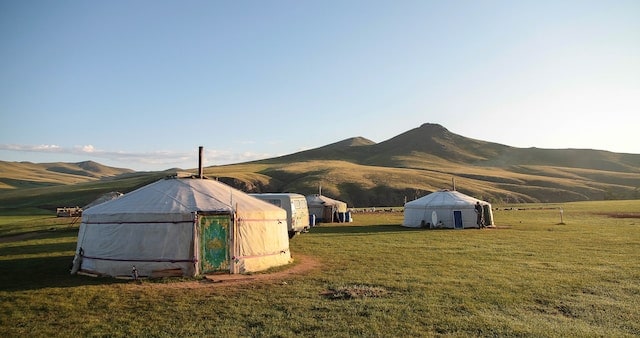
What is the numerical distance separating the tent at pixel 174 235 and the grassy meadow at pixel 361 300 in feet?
2.06

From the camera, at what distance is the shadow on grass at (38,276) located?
1102 centimetres

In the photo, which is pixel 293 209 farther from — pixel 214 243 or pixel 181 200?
pixel 214 243

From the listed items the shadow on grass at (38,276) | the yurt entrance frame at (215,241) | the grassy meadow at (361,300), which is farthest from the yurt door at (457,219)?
the shadow on grass at (38,276)

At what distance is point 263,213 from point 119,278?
441 cm

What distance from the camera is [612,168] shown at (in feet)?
431

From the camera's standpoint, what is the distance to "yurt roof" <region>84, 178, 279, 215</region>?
12.5 m

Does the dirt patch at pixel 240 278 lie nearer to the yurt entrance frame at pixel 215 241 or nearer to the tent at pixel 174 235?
the yurt entrance frame at pixel 215 241

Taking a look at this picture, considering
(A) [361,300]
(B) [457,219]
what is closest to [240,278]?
(A) [361,300]

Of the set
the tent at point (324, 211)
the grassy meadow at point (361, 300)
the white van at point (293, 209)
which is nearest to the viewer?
the grassy meadow at point (361, 300)

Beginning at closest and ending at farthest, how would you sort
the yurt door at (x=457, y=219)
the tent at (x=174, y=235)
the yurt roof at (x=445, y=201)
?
the tent at (x=174, y=235), the yurt door at (x=457, y=219), the yurt roof at (x=445, y=201)

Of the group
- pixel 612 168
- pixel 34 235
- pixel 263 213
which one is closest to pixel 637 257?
pixel 263 213

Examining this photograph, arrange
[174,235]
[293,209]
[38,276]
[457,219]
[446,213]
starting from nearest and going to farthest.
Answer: [174,235] < [38,276] < [293,209] < [457,219] < [446,213]

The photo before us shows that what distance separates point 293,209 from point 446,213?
10.9 m

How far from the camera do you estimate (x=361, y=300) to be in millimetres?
9250
